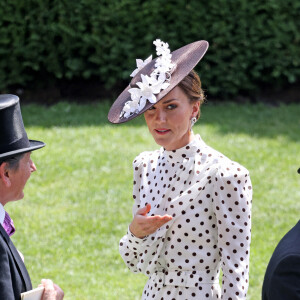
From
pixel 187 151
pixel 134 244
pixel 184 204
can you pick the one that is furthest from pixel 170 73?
pixel 134 244

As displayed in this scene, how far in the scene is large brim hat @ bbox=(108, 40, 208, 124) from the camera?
380 cm

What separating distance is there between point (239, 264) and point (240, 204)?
0.29m

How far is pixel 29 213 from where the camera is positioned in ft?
24.4

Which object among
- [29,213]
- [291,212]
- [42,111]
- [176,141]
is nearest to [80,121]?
[42,111]

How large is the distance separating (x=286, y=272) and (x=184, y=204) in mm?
1177

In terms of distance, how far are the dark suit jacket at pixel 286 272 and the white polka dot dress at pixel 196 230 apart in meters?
0.93

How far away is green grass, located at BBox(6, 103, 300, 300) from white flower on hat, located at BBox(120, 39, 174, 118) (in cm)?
254

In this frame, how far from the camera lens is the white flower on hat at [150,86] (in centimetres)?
384

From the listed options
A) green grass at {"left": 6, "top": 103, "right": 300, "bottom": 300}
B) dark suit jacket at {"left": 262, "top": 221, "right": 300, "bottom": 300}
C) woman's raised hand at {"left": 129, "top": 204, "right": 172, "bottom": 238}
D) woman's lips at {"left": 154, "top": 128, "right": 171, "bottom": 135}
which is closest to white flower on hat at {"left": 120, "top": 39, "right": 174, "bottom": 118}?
woman's lips at {"left": 154, "top": 128, "right": 171, "bottom": 135}

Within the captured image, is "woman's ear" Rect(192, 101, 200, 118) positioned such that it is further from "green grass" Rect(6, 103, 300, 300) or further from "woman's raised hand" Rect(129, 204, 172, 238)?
"green grass" Rect(6, 103, 300, 300)

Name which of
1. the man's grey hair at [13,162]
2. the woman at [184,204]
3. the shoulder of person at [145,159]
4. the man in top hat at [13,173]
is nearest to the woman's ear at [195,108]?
the woman at [184,204]

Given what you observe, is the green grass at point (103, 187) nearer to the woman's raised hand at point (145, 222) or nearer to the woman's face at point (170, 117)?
the woman's raised hand at point (145, 222)

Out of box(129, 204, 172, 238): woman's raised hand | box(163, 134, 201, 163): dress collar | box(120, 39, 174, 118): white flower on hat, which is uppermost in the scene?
box(120, 39, 174, 118): white flower on hat

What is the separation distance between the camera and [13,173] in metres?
3.43
